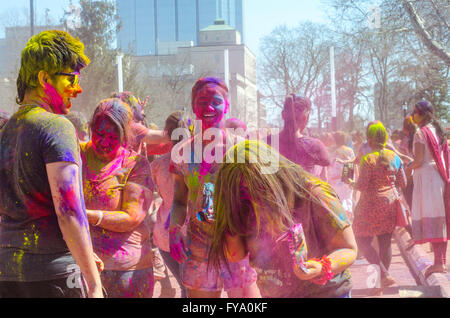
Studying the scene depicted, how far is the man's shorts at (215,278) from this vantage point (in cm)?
359

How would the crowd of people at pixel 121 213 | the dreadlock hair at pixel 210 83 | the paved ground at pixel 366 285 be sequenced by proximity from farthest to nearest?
the paved ground at pixel 366 285 → the dreadlock hair at pixel 210 83 → the crowd of people at pixel 121 213

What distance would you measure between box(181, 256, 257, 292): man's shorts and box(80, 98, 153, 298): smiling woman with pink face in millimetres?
294

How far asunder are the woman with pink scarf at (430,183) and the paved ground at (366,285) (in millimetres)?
485

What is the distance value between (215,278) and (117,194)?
0.79 meters

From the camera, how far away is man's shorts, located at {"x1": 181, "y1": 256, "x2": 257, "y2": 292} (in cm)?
359

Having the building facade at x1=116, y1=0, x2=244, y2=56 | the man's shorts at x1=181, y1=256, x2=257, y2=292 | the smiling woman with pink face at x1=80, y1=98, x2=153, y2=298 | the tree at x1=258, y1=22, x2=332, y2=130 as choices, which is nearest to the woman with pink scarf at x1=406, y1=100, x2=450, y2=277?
the man's shorts at x1=181, y1=256, x2=257, y2=292

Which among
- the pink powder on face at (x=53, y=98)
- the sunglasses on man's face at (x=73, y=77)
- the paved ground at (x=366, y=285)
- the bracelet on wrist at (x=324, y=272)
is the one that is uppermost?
the sunglasses on man's face at (x=73, y=77)

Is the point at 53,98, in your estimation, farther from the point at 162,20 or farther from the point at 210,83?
the point at 162,20

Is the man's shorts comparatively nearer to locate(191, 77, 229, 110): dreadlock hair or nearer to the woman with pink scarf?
locate(191, 77, 229, 110): dreadlock hair

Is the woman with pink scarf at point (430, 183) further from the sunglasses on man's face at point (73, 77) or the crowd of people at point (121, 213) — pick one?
the sunglasses on man's face at point (73, 77)

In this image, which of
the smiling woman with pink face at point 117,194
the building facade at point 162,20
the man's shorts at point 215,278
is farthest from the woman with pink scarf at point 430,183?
the building facade at point 162,20

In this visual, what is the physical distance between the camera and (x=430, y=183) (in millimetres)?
7074
